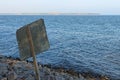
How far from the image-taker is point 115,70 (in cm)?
2042

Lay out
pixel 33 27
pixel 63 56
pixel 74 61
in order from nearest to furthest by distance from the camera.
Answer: pixel 33 27, pixel 74 61, pixel 63 56

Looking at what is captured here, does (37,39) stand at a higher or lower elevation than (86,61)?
higher

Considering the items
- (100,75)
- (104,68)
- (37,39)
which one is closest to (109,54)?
(104,68)

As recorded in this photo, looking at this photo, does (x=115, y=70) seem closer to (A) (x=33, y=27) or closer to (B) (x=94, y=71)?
(B) (x=94, y=71)

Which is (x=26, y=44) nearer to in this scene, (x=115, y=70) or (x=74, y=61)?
(x=115, y=70)

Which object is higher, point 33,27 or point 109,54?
point 33,27

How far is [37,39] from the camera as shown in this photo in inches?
284

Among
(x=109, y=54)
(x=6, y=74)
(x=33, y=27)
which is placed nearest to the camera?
(x=33, y=27)

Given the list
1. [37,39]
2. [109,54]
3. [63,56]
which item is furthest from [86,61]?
[37,39]

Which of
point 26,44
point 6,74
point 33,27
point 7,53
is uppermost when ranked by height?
point 33,27

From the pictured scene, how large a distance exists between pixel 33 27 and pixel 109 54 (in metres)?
21.6

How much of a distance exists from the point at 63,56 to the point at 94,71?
6603 millimetres

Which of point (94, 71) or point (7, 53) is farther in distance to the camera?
point (7, 53)

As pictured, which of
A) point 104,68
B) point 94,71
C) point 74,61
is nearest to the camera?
point 94,71
